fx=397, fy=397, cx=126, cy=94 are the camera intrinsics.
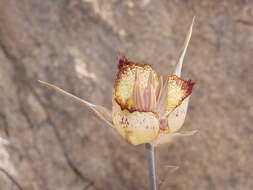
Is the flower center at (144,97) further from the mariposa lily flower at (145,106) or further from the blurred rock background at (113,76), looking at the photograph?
the blurred rock background at (113,76)

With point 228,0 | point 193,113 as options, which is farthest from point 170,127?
point 228,0

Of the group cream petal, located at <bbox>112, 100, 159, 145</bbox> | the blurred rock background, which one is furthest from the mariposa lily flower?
the blurred rock background

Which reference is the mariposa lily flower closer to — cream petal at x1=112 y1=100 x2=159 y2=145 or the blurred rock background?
cream petal at x1=112 y1=100 x2=159 y2=145

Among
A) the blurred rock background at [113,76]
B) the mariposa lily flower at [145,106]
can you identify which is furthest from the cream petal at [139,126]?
the blurred rock background at [113,76]

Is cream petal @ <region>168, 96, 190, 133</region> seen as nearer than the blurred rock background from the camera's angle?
Yes

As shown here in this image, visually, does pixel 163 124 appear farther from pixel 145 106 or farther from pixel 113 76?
pixel 113 76

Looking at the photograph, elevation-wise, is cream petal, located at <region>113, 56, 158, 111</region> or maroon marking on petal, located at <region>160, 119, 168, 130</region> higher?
cream petal, located at <region>113, 56, 158, 111</region>

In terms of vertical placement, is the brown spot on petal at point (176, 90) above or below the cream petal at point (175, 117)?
above

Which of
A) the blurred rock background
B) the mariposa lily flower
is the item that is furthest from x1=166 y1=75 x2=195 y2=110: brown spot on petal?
the blurred rock background
